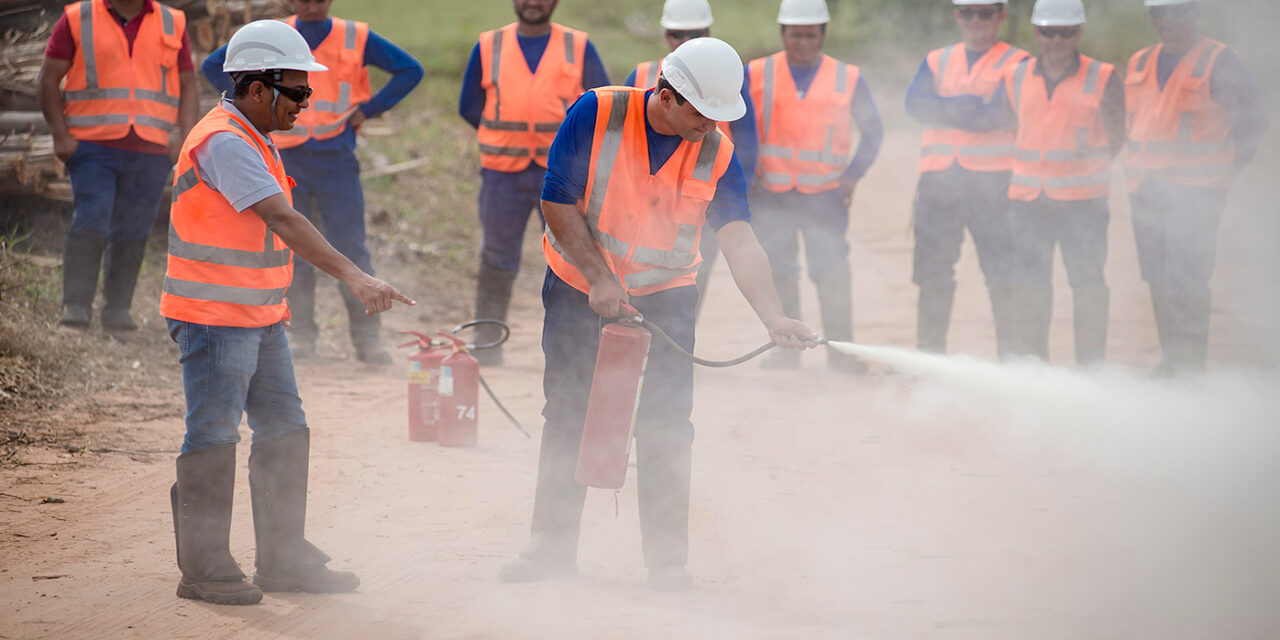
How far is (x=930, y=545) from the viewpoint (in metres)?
4.93

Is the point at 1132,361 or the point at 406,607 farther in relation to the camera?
the point at 1132,361

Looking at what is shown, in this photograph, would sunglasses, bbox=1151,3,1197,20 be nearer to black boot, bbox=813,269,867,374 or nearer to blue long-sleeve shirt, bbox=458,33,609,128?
black boot, bbox=813,269,867,374

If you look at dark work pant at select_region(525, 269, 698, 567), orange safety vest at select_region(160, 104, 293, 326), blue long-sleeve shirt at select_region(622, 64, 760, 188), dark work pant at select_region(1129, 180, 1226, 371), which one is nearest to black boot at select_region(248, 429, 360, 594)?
orange safety vest at select_region(160, 104, 293, 326)

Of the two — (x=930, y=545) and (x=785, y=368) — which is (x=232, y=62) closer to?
(x=930, y=545)

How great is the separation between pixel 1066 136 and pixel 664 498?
15.2ft

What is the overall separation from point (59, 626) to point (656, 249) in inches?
97.4

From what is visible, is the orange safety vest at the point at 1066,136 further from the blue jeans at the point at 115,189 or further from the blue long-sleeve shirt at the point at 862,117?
the blue jeans at the point at 115,189

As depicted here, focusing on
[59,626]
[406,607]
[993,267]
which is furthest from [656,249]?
[993,267]

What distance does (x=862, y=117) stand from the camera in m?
8.15

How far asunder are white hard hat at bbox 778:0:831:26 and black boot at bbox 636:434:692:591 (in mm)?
4440

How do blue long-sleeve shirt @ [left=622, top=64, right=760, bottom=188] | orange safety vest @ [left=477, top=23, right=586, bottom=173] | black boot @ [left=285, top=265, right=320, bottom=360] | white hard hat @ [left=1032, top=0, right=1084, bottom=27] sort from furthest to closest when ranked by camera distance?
black boot @ [left=285, top=265, right=320, bottom=360] → orange safety vest @ [left=477, top=23, right=586, bottom=173] → blue long-sleeve shirt @ [left=622, top=64, right=760, bottom=188] → white hard hat @ [left=1032, top=0, right=1084, bottom=27]

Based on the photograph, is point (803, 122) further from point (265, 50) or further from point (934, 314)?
point (265, 50)

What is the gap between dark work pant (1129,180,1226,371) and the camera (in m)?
7.52

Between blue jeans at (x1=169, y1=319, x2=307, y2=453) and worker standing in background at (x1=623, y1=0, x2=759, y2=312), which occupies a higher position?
worker standing in background at (x1=623, y1=0, x2=759, y2=312)
